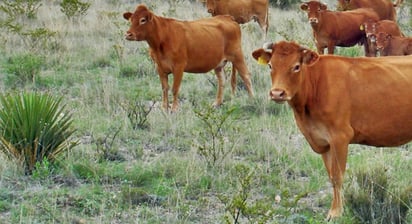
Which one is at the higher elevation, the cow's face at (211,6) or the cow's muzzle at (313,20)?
the cow's muzzle at (313,20)

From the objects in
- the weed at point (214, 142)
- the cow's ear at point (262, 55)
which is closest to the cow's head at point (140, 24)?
the weed at point (214, 142)

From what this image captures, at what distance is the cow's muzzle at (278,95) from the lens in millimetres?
6527

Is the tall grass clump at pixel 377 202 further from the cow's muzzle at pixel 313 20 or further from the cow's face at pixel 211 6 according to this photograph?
the cow's face at pixel 211 6

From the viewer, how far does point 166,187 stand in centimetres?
740

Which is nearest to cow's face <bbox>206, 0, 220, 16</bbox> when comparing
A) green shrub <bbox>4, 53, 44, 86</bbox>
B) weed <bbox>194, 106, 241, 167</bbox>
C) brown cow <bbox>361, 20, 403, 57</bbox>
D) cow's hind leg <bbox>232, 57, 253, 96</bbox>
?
brown cow <bbox>361, 20, 403, 57</bbox>

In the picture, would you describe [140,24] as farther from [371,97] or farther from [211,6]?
[211,6]

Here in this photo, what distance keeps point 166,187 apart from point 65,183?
981mm

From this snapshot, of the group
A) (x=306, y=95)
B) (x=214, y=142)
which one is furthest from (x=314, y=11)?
(x=306, y=95)

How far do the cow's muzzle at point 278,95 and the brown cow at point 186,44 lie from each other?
4.54 metres

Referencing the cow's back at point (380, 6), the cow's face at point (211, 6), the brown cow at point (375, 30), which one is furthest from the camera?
the cow's face at point (211, 6)

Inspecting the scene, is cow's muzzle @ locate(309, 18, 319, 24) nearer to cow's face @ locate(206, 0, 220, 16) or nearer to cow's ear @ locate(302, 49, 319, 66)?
cow's face @ locate(206, 0, 220, 16)

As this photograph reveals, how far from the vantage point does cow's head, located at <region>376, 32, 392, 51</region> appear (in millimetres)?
12406

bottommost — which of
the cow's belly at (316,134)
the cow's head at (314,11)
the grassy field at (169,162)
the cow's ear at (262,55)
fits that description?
the grassy field at (169,162)

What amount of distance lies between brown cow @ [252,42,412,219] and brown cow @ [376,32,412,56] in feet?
17.5
